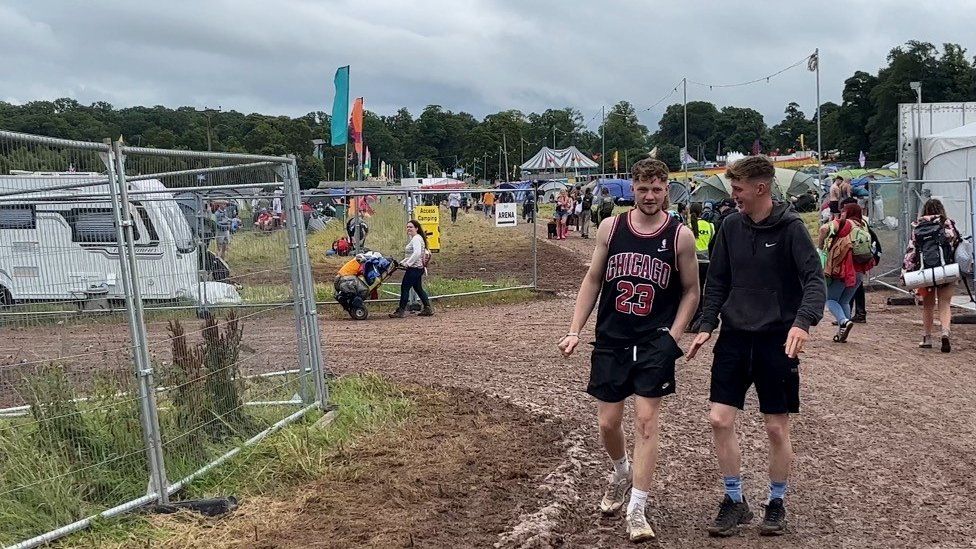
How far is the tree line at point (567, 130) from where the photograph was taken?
79000 millimetres

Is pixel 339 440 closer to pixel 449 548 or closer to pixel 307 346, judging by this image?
pixel 307 346

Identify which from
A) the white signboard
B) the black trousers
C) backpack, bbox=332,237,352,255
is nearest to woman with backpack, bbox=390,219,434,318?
the black trousers

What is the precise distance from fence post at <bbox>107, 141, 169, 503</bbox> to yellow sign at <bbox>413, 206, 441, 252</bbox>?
11.4 meters

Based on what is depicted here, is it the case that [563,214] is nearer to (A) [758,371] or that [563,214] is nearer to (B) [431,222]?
(B) [431,222]

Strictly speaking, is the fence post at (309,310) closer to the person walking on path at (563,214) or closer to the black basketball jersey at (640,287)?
the black basketball jersey at (640,287)

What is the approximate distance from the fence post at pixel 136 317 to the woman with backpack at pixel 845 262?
9.12m

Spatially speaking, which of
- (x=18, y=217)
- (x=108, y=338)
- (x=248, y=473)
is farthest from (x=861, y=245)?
(x=18, y=217)

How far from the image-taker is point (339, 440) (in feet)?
22.7

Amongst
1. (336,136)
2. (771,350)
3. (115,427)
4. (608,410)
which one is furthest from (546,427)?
(336,136)

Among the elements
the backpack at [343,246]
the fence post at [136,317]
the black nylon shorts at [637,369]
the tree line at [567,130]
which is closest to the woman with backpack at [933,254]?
the black nylon shorts at [637,369]

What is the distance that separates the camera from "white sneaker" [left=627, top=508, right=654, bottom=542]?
5.07 m

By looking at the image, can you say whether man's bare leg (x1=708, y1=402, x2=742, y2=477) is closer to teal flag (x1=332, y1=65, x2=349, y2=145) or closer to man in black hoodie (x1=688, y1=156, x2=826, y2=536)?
man in black hoodie (x1=688, y1=156, x2=826, y2=536)

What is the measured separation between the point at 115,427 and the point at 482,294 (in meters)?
12.4

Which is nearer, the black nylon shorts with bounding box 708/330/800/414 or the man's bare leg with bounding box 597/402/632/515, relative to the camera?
the black nylon shorts with bounding box 708/330/800/414
